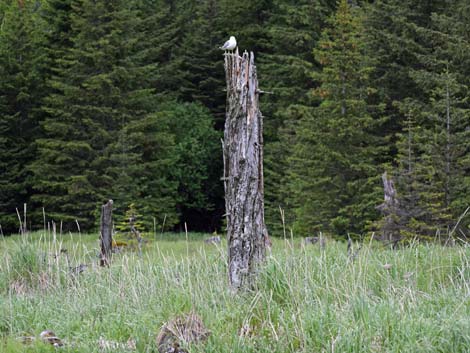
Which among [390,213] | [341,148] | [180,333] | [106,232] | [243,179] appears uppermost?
[341,148]

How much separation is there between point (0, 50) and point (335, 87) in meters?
13.6

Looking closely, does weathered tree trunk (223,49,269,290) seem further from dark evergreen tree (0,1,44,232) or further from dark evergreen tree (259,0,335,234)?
dark evergreen tree (0,1,44,232)

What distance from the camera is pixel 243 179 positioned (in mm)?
5531

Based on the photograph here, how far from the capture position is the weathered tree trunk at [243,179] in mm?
5484

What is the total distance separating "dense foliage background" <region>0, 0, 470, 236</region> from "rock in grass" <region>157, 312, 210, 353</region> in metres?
11.5

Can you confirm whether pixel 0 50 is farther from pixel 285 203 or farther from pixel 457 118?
pixel 457 118

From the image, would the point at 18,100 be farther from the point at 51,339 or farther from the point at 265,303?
the point at 265,303

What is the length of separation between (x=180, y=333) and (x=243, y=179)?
1.63 metres

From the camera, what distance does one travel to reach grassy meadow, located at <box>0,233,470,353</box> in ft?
13.7

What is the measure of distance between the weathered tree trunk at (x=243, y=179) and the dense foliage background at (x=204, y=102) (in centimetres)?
1013

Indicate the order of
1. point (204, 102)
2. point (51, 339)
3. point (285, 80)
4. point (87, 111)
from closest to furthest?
point (51, 339), point (87, 111), point (285, 80), point (204, 102)

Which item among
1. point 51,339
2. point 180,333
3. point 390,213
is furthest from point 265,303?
point 390,213

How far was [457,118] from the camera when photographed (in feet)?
50.4

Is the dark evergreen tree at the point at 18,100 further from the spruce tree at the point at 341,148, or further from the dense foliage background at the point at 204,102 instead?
the spruce tree at the point at 341,148
